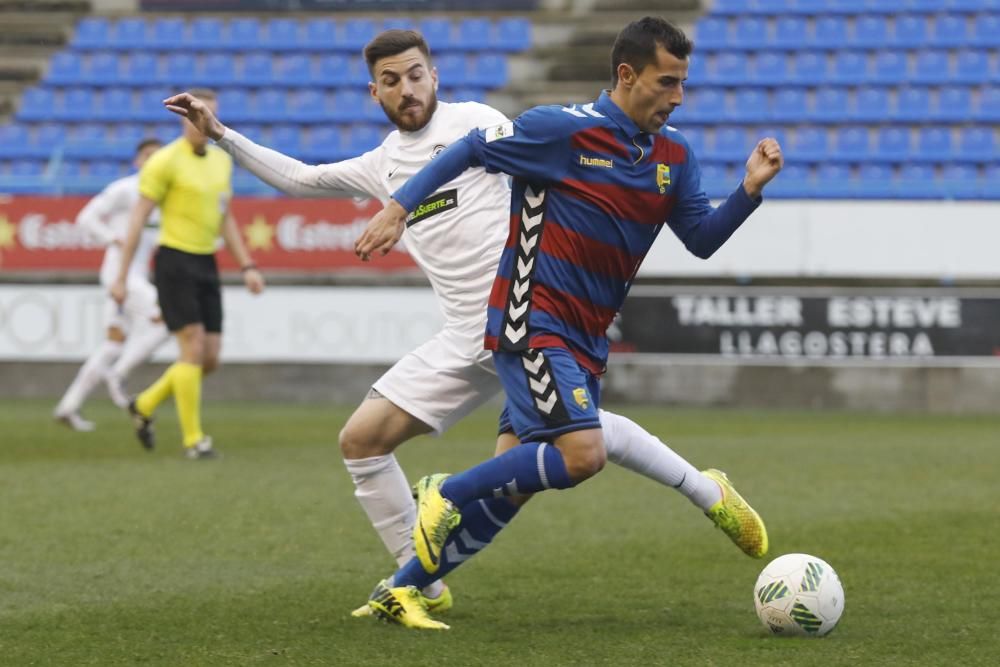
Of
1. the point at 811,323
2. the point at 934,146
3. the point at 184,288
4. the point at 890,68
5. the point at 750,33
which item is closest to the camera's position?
the point at 184,288

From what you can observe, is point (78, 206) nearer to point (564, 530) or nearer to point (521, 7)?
point (521, 7)

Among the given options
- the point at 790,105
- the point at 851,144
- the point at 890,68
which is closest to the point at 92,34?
the point at 790,105

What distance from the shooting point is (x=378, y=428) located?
514 centimetres

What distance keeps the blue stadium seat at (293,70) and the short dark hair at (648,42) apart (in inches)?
658

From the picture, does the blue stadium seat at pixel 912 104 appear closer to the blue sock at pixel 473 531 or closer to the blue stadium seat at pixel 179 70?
the blue stadium seat at pixel 179 70

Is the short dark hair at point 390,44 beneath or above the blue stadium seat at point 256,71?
beneath

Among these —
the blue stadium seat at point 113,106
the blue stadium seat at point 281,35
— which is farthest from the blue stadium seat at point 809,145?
the blue stadium seat at point 113,106

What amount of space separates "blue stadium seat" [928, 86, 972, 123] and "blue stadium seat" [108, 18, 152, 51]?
10635 millimetres

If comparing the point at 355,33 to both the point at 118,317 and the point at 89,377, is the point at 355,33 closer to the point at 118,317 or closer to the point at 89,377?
the point at 118,317

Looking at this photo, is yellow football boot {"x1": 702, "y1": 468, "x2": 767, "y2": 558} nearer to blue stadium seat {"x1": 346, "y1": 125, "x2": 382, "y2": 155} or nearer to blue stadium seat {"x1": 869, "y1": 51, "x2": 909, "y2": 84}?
blue stadium seat {"x1": 346, "y1": 125, "x2": 382, "y2": 155}

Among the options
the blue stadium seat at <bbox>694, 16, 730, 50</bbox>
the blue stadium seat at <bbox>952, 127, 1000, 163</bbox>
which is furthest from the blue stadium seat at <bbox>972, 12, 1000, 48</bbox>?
the blue stadium seat at <bbox>694, 16, 730, 50</bbox>

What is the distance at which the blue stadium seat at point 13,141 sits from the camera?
2039cm

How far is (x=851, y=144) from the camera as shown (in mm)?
18297

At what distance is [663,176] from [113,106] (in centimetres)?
1741
